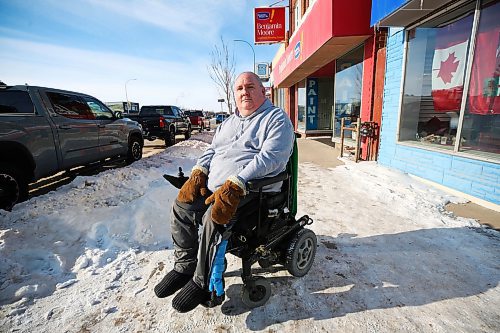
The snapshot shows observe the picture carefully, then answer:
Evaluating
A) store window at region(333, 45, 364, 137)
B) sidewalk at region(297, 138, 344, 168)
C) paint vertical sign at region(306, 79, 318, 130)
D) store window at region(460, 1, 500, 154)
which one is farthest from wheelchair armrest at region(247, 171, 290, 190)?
paint vertical sign at region(306, 79, 318, 130)

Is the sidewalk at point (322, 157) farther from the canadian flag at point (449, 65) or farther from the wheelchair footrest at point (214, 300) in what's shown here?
the wheelchair footrest at point (214, 300)

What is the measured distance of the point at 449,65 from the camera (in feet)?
15.1

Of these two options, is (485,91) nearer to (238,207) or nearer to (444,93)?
(444,93)

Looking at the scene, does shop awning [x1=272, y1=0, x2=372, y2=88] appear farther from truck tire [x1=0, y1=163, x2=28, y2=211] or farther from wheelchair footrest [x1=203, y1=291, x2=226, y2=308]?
truck tire [x1=0, y1=163, x2=28, y2=211]

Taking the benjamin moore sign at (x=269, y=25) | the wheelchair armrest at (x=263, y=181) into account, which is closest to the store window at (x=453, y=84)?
the wheelchair armrest at (x=263, y=181)

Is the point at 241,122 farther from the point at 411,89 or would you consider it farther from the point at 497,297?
the point at 411,89

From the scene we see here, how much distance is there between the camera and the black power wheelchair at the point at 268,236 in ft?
6.30

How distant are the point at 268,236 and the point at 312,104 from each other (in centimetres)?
1298

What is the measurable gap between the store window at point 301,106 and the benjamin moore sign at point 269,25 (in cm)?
328

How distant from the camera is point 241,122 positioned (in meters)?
2.31

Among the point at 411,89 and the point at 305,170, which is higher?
the point at 411,89

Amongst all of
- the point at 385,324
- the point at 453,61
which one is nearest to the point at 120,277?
the point at 385,324

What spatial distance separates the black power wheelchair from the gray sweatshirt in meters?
0.10

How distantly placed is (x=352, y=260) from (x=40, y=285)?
296cm
